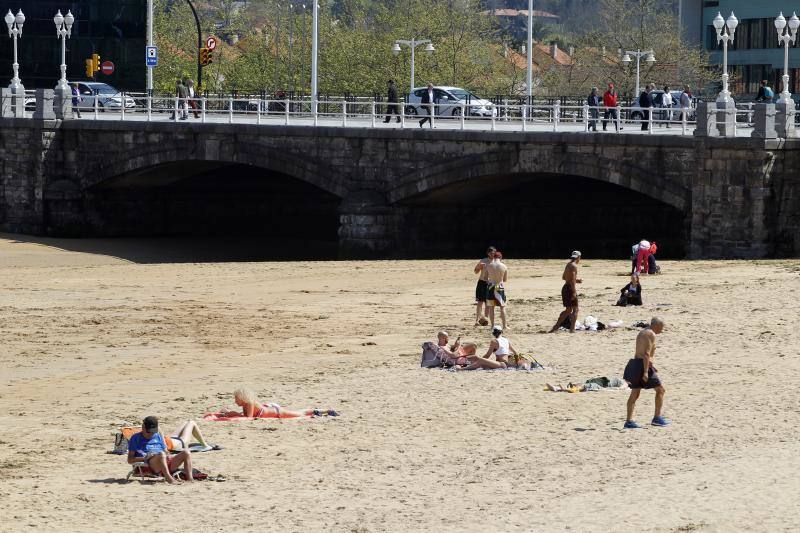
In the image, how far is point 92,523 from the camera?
16.2m

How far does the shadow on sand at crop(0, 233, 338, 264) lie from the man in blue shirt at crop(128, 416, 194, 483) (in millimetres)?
27020

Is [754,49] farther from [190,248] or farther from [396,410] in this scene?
[396,410]

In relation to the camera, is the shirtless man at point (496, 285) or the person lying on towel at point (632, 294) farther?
the person lying on towel at point (632, 294)

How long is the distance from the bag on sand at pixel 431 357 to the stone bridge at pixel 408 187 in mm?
15839

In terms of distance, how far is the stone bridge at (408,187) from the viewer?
39.1 metres

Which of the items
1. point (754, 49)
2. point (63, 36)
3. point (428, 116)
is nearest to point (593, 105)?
point (428, 116)

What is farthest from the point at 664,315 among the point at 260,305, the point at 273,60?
the point at 273,60

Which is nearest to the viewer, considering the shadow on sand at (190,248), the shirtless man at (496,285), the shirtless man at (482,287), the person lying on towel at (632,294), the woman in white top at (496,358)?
the woman in white top at (496,358)

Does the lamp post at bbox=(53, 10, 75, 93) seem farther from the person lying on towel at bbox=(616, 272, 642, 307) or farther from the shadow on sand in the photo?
the person lying on towel at bbox=(616, 272, 642, 307)

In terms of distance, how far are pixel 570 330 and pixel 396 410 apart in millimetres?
7190

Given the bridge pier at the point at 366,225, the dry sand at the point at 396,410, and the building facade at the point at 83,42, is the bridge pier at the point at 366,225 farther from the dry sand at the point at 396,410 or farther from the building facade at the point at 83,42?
the building facade at the point at 83,42

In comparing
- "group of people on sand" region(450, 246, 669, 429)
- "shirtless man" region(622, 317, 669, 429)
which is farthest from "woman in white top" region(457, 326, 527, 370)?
"shirtless man" region(622, 317, 669, 429)

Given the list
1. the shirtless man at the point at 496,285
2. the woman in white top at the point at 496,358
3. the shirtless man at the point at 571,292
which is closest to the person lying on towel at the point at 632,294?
the shirtless man at the point at 571,292

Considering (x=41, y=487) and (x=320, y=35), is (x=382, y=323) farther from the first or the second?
(x=320, y=35)
